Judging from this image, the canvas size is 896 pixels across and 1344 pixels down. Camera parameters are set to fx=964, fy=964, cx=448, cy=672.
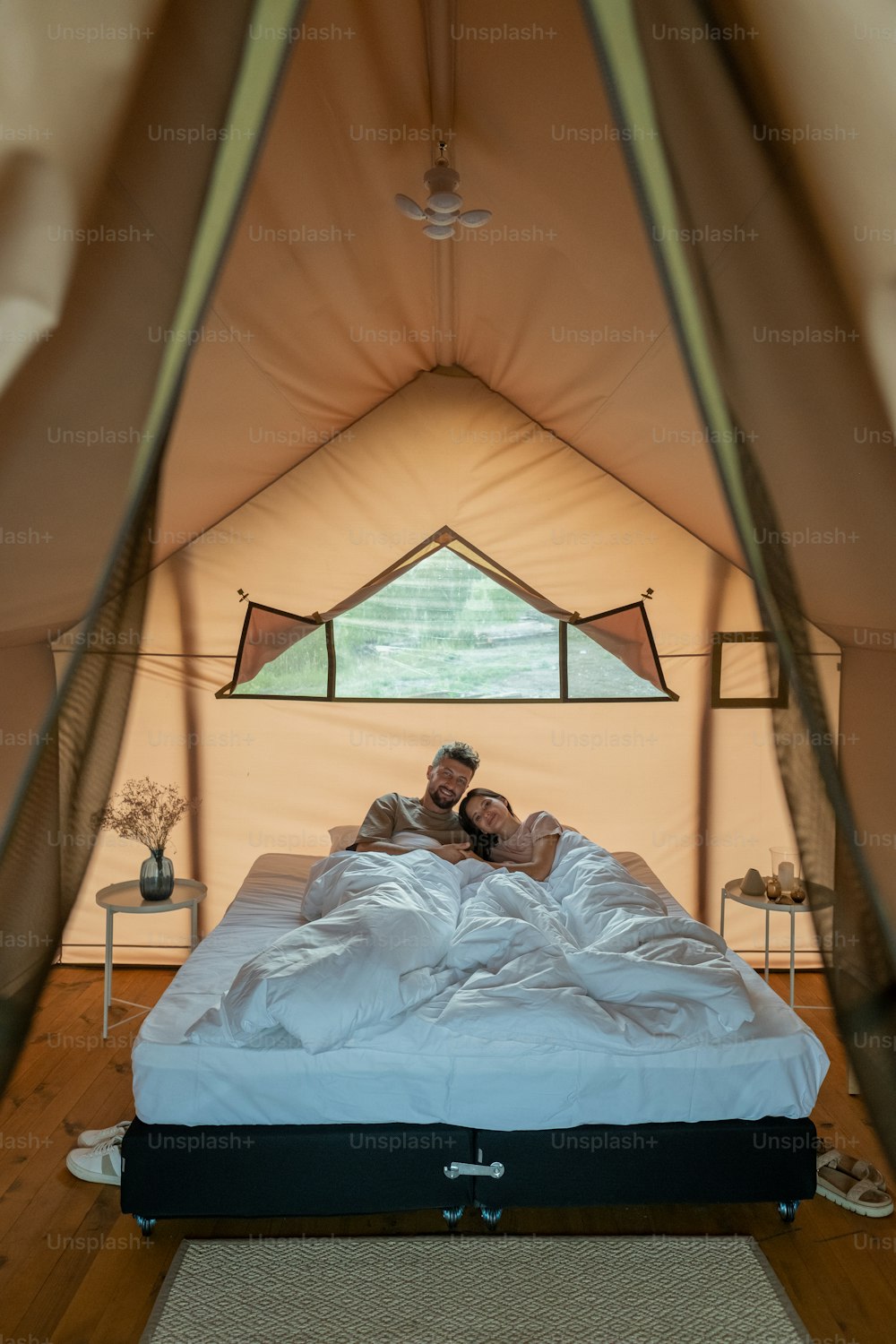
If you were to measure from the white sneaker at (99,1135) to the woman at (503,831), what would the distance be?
1396 mm

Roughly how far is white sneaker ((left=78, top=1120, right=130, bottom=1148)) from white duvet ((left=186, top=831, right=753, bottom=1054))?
0.60m

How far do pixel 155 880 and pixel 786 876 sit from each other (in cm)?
224

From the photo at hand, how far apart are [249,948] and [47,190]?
231 centimetres

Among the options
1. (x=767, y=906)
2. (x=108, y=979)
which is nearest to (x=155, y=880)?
(x=108, y=979)

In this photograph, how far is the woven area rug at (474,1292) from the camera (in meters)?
1.90

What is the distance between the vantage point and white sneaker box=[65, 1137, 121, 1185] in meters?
2.43

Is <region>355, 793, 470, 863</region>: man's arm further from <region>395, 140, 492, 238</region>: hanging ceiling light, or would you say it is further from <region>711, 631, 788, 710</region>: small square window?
<region>395, 140, 492, 238</region>: hanging ceiling light

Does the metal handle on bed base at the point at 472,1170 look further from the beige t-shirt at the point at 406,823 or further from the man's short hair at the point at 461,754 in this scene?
the man's short hair at the point at 461,754

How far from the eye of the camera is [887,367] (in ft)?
2.06

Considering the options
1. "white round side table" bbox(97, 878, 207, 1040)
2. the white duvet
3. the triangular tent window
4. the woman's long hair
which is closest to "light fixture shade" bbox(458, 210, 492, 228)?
the white duvet

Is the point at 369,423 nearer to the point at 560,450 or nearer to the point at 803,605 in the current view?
the point at 560,450

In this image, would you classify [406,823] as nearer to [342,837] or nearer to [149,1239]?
[342,837]

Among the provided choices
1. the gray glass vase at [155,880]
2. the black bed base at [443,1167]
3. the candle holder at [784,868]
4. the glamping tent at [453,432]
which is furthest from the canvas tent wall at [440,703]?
the black bed base at [443,1167]

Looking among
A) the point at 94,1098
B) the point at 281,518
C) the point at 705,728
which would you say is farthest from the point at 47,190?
the point at 705,728
